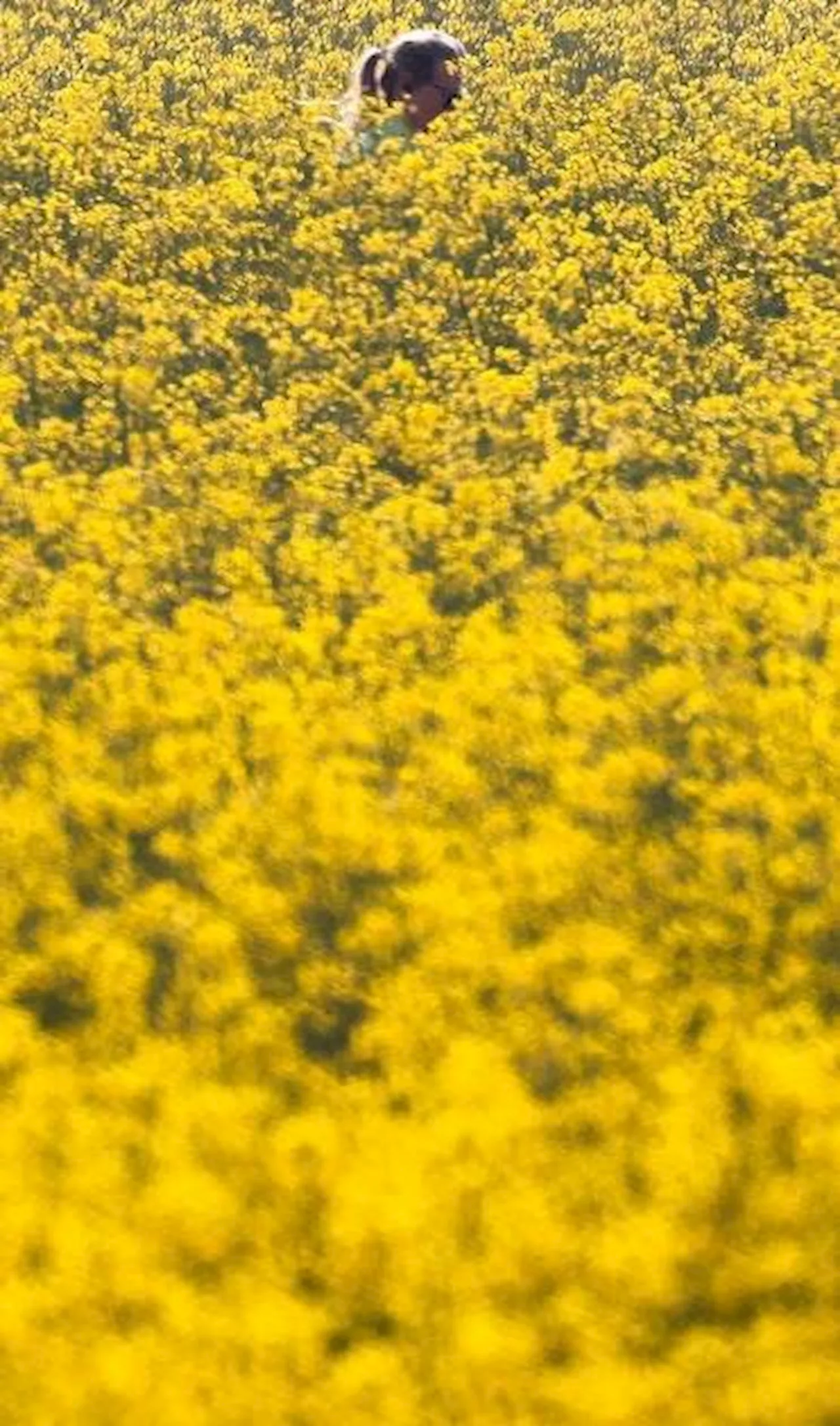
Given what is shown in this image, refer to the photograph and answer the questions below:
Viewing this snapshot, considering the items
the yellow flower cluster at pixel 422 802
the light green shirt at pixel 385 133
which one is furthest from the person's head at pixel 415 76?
the yellow flower cluster at pixel 422 802

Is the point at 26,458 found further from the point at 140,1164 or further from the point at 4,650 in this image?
the point at 140,1164

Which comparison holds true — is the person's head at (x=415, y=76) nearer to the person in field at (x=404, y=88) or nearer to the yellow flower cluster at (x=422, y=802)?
the person in field at (x=404, y=88)

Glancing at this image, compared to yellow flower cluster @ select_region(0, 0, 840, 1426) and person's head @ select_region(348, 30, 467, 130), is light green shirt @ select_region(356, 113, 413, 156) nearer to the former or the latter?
person's head @ select_region(348, 30, 467, 130)

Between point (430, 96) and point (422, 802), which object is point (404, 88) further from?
point (422, 802)

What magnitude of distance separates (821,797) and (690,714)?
2.13 feet

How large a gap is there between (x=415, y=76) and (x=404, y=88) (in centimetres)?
15

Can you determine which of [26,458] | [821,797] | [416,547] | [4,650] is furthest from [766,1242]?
[26,458]

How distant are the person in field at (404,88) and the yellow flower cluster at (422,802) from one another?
0.74m

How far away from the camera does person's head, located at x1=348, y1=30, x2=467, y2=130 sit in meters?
13.0

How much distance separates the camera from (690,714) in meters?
5.52

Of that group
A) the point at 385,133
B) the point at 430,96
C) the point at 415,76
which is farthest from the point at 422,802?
the point at 415,76

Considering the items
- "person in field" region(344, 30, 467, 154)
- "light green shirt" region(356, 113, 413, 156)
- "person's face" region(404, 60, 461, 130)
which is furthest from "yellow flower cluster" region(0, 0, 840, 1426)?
"person's face" region(404, 60, 461, 130)

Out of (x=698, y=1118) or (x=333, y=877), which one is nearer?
(x=698, y=1118)

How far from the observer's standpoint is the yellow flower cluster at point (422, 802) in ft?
10.8
